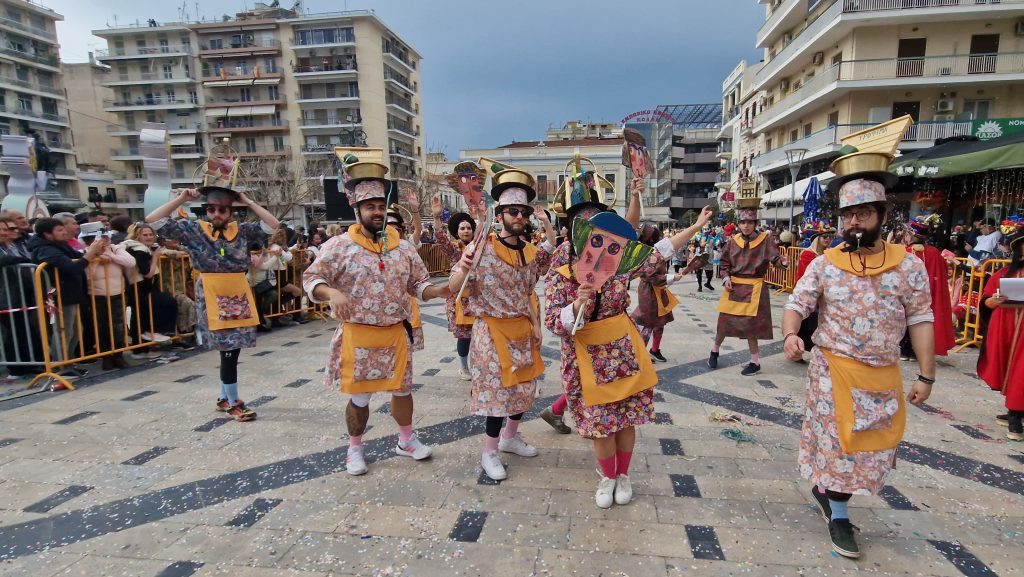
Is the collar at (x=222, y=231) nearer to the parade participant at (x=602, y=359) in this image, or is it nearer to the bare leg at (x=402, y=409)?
the bare leg at (x=402, y=409)

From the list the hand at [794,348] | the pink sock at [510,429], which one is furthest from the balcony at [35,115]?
the hand at [794,348]

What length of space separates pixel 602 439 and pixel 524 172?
1754 mm

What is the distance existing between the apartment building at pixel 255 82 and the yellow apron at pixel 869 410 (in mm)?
45456

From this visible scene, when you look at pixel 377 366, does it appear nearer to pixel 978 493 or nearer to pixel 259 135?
pixel 978 493

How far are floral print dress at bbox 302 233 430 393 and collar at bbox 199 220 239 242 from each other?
159cm

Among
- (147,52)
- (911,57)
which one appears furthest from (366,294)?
(147,52)

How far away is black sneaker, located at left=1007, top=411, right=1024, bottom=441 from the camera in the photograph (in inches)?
148

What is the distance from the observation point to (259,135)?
148 ft

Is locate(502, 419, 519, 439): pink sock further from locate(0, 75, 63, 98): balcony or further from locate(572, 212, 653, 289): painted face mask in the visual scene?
locate(0, 75, 63, 98): balcony

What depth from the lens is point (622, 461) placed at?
2.91 m

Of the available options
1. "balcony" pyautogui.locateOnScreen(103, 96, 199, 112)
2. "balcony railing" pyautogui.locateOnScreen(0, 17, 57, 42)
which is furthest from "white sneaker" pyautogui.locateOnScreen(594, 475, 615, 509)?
"balcony railing" pyautogui.locateOnScreen(0, 17, 57, 42)

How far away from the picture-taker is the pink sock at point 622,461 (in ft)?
9.46

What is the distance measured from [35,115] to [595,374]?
5743 centimetres

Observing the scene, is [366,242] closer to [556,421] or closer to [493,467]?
[493,467]
